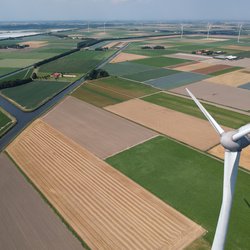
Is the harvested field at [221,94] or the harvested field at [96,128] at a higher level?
the harvested field at [221,94]

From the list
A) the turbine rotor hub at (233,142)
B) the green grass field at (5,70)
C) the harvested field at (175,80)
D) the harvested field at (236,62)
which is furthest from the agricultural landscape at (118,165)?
the harvested field at (236,62)

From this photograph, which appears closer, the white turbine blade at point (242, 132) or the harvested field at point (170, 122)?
the white turbine blade at point (242, 132)

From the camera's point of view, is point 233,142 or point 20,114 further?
point 20,114

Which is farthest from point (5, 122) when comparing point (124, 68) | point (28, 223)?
point (124, 68)

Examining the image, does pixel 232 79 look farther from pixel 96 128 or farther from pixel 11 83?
pixel 11 83

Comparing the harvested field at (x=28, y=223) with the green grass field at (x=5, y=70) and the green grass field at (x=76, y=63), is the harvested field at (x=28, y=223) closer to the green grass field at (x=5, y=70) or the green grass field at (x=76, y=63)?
the green grass field at (x=76, y=63)

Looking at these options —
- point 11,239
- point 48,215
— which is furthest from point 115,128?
point 11,239

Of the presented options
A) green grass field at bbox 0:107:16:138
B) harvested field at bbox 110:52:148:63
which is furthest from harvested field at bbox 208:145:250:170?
harvested field at bbox 110:52:148:63
